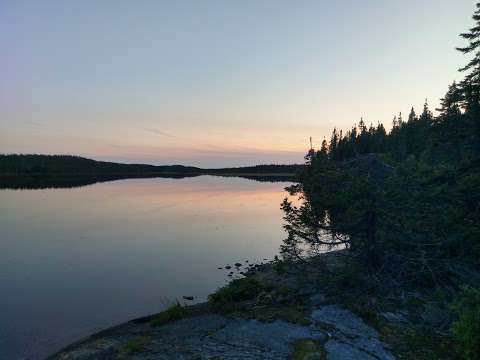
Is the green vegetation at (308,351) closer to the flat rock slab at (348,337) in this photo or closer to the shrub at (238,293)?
the flat rock slab at (348,337)

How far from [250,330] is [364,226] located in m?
5.70

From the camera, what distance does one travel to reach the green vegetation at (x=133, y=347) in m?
8.51

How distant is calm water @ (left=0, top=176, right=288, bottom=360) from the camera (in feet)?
41.6

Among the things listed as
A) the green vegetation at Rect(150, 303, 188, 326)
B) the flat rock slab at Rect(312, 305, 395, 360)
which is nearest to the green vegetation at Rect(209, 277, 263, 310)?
the green vegetation at Rect(150, 303, 188, 326)

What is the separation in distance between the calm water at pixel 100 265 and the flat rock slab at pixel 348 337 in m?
7.57

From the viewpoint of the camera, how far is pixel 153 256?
2241cm

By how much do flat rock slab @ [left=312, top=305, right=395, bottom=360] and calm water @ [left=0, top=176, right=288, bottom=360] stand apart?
7.57 m

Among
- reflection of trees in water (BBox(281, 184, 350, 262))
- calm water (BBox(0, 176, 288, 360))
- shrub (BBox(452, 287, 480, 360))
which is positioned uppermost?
reflection of trees in water (BBox(281, 184, 350, 262))

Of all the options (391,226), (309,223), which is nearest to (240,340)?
(309,223)

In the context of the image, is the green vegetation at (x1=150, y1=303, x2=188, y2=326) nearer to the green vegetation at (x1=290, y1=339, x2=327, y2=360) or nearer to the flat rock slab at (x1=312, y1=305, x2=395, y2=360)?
the flat rock slab at (x1=312, y1=305, x2=395, y2=360)

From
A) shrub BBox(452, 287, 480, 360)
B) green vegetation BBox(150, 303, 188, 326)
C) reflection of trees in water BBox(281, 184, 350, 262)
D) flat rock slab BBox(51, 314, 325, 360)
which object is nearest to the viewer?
shrub BBox(452, 287, 480, 360)

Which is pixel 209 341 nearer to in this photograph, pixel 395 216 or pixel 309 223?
pixel 309 223

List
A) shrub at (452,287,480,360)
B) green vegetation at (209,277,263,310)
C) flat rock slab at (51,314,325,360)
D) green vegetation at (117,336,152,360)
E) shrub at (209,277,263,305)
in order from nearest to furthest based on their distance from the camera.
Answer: shrub at (452,287,480,360), flat rock slab at (51,314,325,360), green vegetation at (117,336,152,360), green vegetation at (209,277,263,310), shrub at (209,277,263,305)

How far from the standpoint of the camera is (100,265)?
65.9 feet
